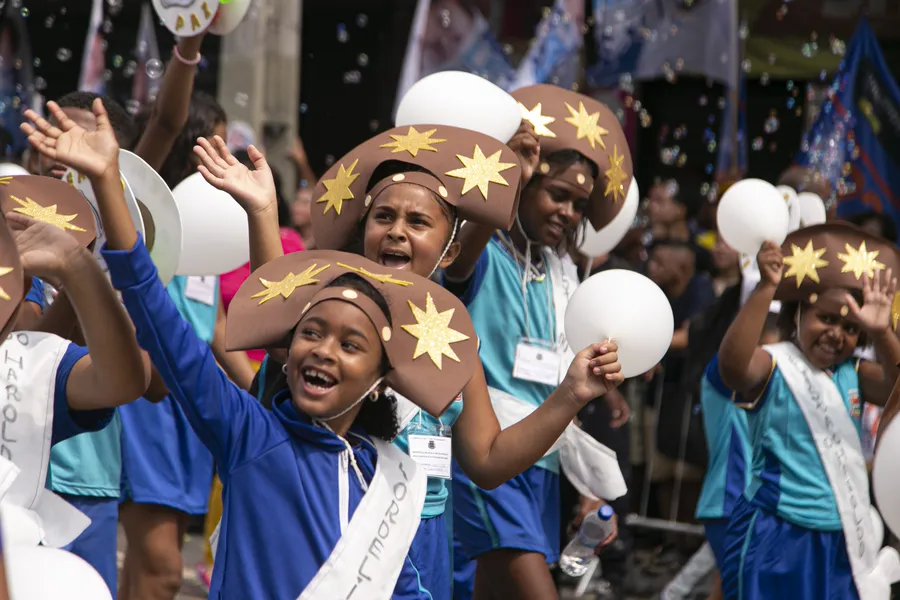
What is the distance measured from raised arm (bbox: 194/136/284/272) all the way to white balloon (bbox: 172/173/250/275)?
0.85 metres

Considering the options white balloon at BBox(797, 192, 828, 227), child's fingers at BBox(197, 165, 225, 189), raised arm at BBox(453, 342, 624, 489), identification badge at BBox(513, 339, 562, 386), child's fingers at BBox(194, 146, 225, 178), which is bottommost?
identification badge at BBox(513, 339, 562, 386)

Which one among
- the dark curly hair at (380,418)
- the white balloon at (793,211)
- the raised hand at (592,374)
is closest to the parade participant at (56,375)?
the dark curly hair at (380,418)

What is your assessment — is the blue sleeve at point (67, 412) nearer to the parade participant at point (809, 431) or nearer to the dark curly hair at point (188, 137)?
the dark curly hair at point (188, 137)

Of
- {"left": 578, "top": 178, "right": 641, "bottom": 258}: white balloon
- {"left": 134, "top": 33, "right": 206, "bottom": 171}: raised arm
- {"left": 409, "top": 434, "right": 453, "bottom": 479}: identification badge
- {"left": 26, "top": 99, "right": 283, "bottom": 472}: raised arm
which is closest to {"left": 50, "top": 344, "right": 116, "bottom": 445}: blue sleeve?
{"left": 26, "top": 99, "right": 283, "bottom": 472}: raised arm

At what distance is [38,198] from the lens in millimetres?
3240

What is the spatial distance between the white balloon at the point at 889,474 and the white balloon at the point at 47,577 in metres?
1.43

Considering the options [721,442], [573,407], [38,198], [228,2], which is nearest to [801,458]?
[721,442]

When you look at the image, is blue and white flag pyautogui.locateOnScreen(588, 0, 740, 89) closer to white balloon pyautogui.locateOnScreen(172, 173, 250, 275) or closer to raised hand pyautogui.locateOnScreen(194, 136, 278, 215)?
white balloon pyautogui.locateOnScreen(172, 173, 250, 275)

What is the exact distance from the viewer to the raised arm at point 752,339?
15.4 ft

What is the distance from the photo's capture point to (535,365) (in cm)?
450

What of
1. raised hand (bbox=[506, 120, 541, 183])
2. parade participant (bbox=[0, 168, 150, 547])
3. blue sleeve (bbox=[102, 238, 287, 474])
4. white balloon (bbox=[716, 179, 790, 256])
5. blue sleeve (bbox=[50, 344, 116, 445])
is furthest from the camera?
white balloon (bbox=[716, 179, 790, 256])

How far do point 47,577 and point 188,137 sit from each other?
9.65ft

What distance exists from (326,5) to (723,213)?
7.98 meters

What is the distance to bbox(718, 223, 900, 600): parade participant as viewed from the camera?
4.87 m
